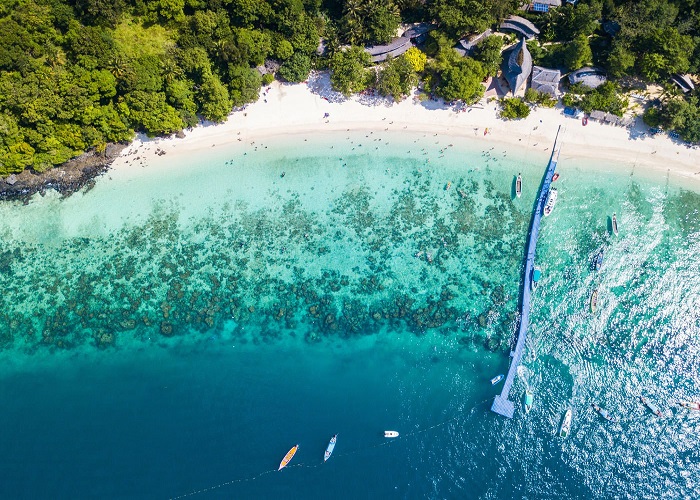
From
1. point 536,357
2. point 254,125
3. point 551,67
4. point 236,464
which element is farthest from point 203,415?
point 551,67

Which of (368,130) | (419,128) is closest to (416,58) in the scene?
(419,128)

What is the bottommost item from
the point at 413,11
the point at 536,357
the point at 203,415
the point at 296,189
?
the point at 203,415

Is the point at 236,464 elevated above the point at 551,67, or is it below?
below

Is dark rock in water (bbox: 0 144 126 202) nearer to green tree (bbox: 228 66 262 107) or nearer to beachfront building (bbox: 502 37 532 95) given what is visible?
green tree (bbox: 228 66 262 107)

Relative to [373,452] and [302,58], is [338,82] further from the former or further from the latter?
[373,452]

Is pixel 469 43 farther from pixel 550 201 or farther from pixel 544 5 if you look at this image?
pixel 550 201

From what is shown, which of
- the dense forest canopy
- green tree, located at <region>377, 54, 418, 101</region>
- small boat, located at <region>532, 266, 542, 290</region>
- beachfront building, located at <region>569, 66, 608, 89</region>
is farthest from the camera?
beachfront building, located at <region>569, 66, 608, 89</region>

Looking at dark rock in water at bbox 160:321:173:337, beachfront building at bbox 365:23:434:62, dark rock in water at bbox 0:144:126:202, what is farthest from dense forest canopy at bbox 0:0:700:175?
dark rock in water at bbox 160:321:173:337
